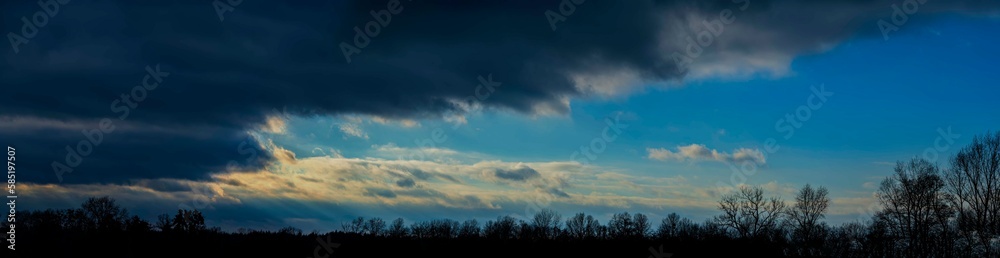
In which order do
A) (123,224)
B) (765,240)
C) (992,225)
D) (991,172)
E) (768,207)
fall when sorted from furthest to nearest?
1. (768,207)
2. (991,172)
3. (992,225)
4. (123,224)
5. (765,240)

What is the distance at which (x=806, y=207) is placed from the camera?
101375mm

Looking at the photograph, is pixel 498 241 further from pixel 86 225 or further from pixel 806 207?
pixel 806 207

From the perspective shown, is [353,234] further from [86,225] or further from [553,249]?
[86,225]

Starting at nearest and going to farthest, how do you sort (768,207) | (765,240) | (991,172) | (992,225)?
1. (765,240)
2. (992,225)
3. (991,172)
4. (768,207)

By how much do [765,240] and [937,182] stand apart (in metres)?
79.1

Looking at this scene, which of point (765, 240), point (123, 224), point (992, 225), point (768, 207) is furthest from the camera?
point (768, 207)

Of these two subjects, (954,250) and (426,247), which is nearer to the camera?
(426,247)

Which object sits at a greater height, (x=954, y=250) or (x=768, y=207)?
(x=768, y=207)

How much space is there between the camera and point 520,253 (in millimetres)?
16203

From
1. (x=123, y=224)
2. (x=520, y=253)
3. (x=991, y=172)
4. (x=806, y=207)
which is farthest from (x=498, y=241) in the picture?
(x=806, y=207)

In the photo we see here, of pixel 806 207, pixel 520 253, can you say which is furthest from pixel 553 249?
pixel 806 207

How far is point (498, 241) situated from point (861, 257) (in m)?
82.3

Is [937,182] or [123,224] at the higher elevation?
[937,182]

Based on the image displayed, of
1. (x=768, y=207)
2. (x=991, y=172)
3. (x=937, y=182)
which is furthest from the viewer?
(x=768, y=207)
